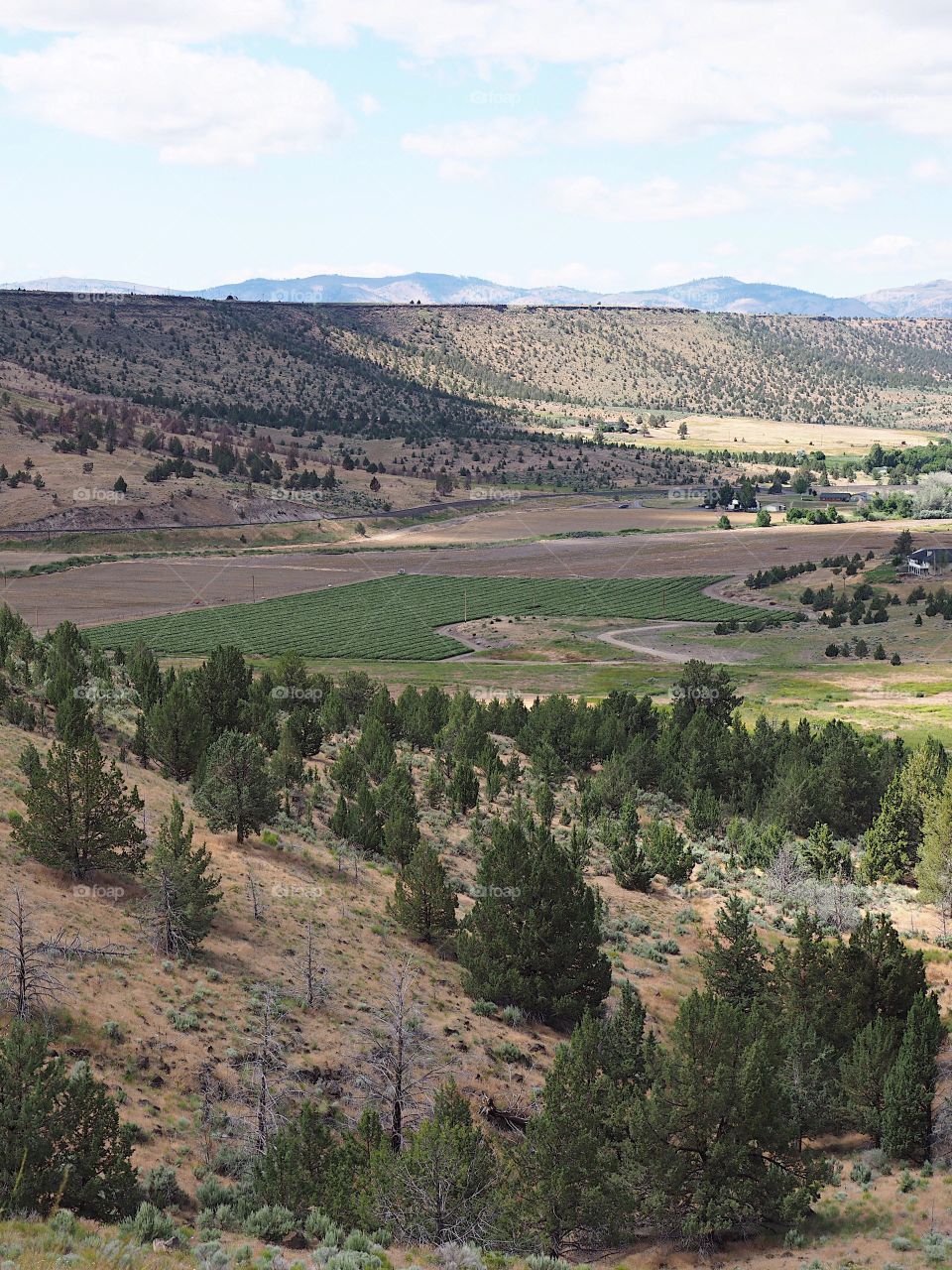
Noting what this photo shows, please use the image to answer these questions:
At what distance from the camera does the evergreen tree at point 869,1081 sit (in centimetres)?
3044

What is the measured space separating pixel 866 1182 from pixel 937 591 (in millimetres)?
107797

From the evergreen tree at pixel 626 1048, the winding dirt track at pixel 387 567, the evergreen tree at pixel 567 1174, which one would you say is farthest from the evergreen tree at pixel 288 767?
the winding dirt track at pixel 387 567

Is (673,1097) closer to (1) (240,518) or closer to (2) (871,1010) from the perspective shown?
(2) (871,1010)

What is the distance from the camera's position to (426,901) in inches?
1459

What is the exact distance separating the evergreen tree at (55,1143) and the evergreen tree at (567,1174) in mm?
7370

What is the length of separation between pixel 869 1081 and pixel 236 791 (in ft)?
66.9

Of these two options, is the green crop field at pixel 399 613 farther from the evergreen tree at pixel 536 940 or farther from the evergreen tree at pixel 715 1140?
the evergreen tree at pixel 715 1140

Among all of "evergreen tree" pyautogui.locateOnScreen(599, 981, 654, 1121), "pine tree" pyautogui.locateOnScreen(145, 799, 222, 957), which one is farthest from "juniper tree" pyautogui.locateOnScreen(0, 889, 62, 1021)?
"evergreen tree" pyautogui.locateOnScreen(599, 981, 654, 1121)

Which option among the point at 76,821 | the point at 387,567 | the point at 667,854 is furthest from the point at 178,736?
the point at 387,567

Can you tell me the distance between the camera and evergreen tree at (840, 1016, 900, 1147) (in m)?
30.4

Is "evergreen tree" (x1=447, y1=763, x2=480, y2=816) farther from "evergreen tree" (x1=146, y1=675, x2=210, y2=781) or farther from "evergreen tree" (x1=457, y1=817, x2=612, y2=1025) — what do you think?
"evergreen tree" (x1=457, y1=817, x2=612, y2=1025)

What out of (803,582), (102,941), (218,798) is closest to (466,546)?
(803,582)

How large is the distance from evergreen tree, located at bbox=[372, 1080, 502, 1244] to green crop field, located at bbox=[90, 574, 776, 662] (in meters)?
75.7

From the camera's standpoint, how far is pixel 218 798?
40.0m
